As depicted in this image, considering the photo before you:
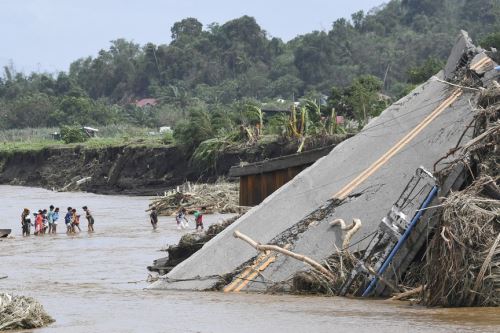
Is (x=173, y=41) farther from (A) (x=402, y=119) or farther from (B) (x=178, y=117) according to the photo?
(A) (x=402, y=119)

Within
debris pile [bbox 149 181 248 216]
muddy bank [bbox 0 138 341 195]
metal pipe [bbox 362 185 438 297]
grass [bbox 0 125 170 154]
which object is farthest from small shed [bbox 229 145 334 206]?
grass [bbox 0 125 170 154]

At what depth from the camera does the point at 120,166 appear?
285ft

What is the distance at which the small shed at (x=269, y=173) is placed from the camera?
29.6 metres

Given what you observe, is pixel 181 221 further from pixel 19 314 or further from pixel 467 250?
pixel 467 250

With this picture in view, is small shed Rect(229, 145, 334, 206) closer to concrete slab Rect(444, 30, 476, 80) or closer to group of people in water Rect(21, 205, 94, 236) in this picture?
concrete slab Rect(444, 30, 476, 80)

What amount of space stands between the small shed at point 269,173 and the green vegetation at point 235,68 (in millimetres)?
77722

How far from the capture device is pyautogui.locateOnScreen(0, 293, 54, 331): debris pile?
15.3 meters

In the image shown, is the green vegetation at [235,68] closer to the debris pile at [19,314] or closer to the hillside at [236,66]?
the hillside at [236,66]

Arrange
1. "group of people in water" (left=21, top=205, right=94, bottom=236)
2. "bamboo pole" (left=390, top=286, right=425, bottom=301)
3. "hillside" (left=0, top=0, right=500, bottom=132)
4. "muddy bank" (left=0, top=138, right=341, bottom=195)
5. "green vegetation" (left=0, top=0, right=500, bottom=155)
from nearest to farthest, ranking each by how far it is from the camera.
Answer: "bamboo pole" (left=390, top=286, right=425, bottom=301) → "group of people in water" (left=21, top=205, right=94, bottom=236) → "muddy bank" (left=0, top=138, right=341, bottom=195) → "green vegetation" (left=0, top=0, right=500, bottom=155) → "hillside" (left=0, top=0, right=500, bottom=132)

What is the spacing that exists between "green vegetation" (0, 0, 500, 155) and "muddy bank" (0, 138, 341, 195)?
11.3 metres

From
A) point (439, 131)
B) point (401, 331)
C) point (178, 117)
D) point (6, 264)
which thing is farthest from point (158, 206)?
point (178, 117)

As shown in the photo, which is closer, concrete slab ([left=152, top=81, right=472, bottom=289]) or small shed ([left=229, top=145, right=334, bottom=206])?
concrete slab ([left=152, top=81, right=472, bottom=289])

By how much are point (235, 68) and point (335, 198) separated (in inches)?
5292

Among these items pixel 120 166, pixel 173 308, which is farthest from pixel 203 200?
pixel 120 166
